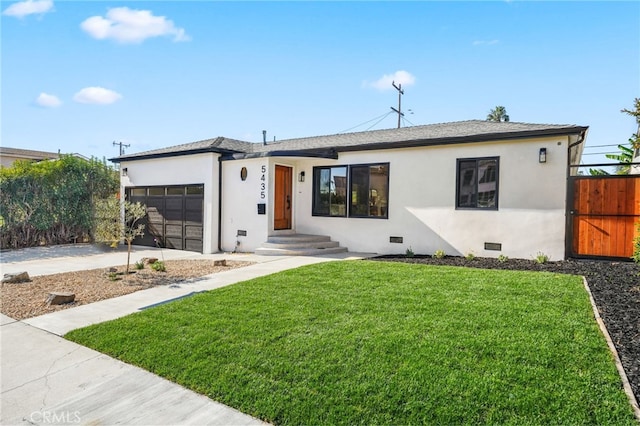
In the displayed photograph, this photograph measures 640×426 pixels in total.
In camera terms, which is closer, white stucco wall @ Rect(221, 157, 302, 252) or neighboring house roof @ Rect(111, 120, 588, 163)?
neighboring house roof @ Rect(111, 120, 588, 163)

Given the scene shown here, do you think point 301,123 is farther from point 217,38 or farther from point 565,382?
point 565,382

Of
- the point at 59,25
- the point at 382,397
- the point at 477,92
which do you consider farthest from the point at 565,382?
the point at 477,92

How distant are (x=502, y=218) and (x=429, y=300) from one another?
5191 mm

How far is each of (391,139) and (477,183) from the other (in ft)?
9.50

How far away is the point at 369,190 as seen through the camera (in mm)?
11234

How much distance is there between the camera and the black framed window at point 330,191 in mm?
11719

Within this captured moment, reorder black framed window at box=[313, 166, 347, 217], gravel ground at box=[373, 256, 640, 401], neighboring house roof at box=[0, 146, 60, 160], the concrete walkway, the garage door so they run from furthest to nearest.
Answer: neighboring house roof at box=[0, 146, 60, 160], the garage door, black framed window at box=[313, 166, 347, 217], gravel ground at box=[373, 256, 640, 401], the concrete walkway

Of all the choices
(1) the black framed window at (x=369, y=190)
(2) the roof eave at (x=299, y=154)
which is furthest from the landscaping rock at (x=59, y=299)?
(1) the black framed window at (x=369, y=190)

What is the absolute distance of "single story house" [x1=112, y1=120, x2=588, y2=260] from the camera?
8.90 meters

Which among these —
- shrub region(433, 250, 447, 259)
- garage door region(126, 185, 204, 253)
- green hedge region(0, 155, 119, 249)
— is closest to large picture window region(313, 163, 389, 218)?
shrub region(433, 250, 447, 259)

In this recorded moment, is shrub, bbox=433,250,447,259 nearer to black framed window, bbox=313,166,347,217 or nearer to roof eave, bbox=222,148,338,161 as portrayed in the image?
black framed window, bbox=313,166,347,217

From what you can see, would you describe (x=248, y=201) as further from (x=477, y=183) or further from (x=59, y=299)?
(x=477, y=183)

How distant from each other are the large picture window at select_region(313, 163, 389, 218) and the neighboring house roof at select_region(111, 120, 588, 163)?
650 millimetres

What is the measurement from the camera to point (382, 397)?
117 inches
